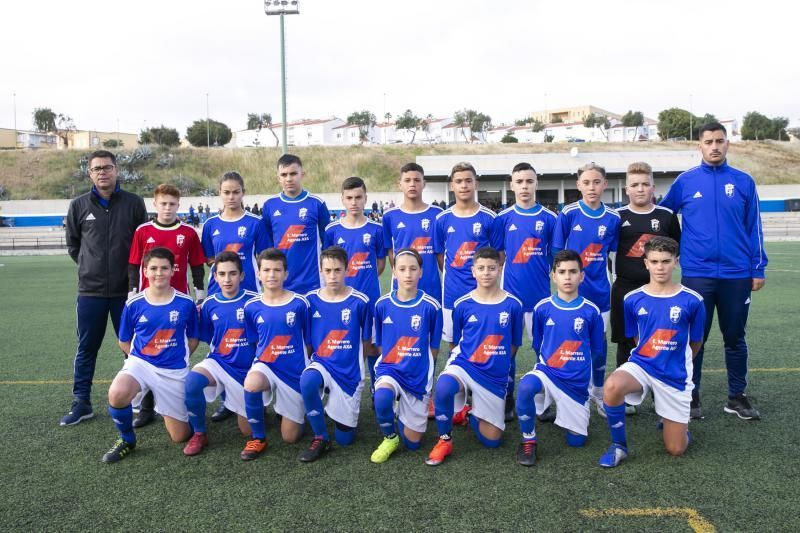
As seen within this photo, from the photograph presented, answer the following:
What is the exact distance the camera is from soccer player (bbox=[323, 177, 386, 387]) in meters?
4.50

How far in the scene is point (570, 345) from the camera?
3.60 m

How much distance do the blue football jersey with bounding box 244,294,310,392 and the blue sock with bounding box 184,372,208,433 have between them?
1.30ft

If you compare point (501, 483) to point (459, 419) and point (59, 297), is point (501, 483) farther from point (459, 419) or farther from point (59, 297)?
point (59, 297)

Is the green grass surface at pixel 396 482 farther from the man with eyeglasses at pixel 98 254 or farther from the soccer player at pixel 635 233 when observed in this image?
the soccer player at pixel 635 233

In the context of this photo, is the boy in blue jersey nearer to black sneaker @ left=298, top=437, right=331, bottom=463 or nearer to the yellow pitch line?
black sneaker @ left=298, top=437, right=331, bottom=463

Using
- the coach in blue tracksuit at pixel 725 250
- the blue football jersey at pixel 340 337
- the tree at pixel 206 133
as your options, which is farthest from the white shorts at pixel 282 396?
the tree at pixel 206 133

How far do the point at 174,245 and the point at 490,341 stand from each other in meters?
2.43

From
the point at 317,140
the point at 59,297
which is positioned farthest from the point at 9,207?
the point at 317,140

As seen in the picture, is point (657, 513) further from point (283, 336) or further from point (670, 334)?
point (283, 336)

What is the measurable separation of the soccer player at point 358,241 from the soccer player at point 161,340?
1.21 metres

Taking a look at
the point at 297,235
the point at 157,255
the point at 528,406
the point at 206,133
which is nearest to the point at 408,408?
the point at 528,406

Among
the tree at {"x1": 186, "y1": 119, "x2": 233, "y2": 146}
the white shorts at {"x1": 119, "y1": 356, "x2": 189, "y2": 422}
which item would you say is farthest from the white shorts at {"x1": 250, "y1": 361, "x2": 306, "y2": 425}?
the tree at {"x1": 186, "y1": 119, "x2": 233, "y2": 146}

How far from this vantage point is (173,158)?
163 feet

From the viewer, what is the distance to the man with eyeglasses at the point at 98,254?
4.29m
